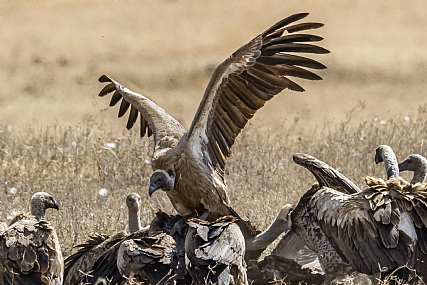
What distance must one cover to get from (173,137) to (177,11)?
1887 centimetres

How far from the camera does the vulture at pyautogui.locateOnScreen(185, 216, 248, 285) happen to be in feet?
24.1

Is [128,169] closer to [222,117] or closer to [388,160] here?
[222,117]

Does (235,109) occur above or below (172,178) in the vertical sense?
above

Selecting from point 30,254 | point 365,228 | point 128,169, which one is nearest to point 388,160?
point 365,228

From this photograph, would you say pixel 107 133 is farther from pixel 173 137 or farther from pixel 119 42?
pixel 119 42

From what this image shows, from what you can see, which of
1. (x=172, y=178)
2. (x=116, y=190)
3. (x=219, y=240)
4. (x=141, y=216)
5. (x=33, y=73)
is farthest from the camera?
(x=33, y=73)

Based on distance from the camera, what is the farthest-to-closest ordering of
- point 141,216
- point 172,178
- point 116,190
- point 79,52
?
point 79,52
point 116,190
point 141,216
point 172,178

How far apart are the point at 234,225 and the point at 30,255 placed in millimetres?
1479

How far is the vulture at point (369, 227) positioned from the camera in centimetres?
772

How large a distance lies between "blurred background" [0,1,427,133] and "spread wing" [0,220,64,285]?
9.84 m

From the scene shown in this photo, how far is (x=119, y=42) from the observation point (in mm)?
25547

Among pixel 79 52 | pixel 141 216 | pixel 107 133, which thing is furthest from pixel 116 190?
pixel 79 52

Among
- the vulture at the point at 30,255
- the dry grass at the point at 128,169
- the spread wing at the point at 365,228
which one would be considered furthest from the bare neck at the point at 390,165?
the vulture at the point at 30,255

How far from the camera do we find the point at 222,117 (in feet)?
29.9
